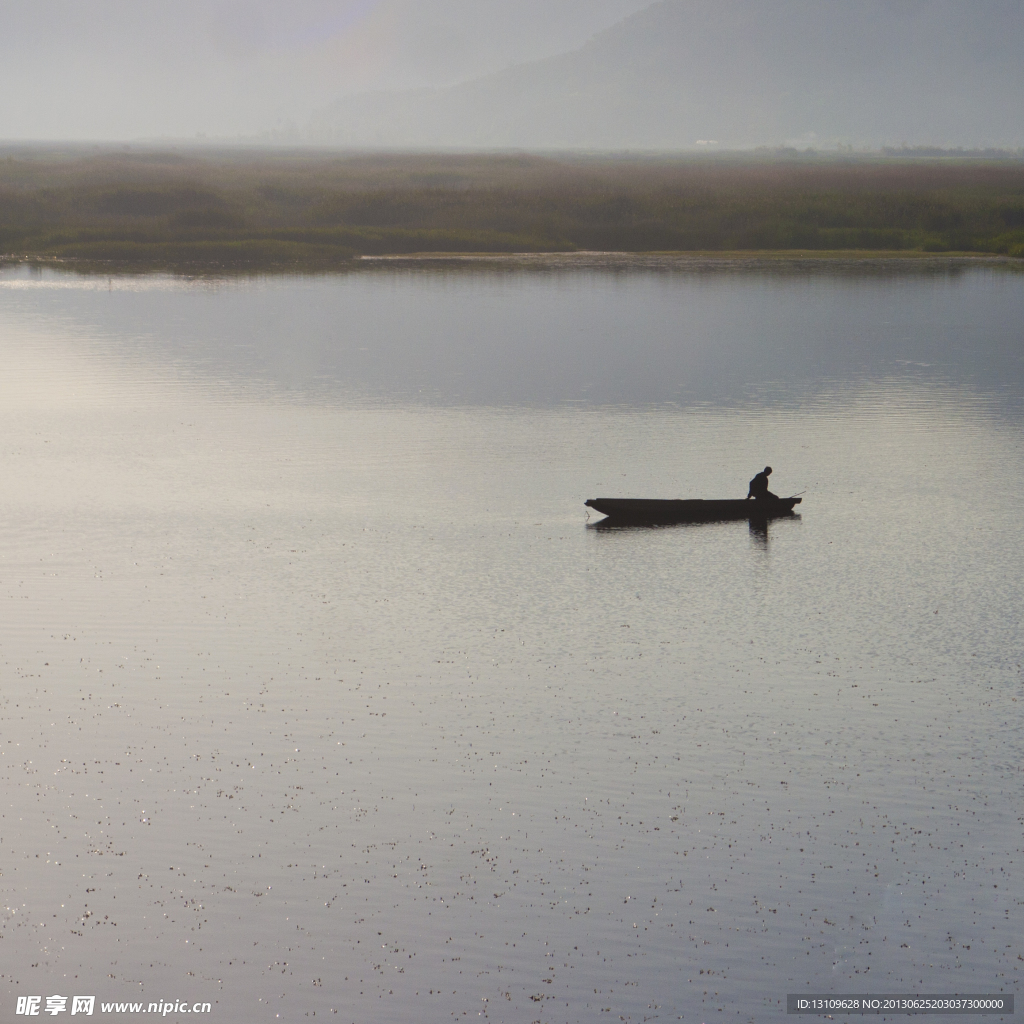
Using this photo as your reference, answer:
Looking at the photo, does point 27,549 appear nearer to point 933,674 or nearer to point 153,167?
point 933,674

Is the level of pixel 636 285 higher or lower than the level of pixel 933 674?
higher

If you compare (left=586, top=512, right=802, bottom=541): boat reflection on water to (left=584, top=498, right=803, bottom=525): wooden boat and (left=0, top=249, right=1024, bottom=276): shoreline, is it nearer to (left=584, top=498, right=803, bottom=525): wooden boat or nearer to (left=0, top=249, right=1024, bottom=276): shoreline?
(left=584, top=498, right=803, bottom=525): wooden boat

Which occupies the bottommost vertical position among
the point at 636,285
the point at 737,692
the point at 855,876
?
the point at 855,876

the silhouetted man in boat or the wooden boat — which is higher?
the silhouetted man in boat

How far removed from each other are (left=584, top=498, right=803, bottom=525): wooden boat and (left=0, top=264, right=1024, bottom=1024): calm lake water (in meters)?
0.56

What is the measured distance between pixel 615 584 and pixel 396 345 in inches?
1610

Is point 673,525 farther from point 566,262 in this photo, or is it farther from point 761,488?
point 566,262

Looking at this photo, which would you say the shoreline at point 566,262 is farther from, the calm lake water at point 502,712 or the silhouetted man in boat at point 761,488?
the silhouetted man in boat at point 761,488

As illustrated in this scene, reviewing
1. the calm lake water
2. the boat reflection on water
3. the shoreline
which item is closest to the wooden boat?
the boat reflection on water

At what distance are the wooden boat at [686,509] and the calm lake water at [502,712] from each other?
56cm

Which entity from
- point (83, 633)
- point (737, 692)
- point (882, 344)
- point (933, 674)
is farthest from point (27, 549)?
point (882, 344)

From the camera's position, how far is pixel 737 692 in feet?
76.5

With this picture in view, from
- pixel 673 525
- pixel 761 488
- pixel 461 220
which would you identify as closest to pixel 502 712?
pixel 673 525

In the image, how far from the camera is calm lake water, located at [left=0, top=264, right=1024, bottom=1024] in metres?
15.6
